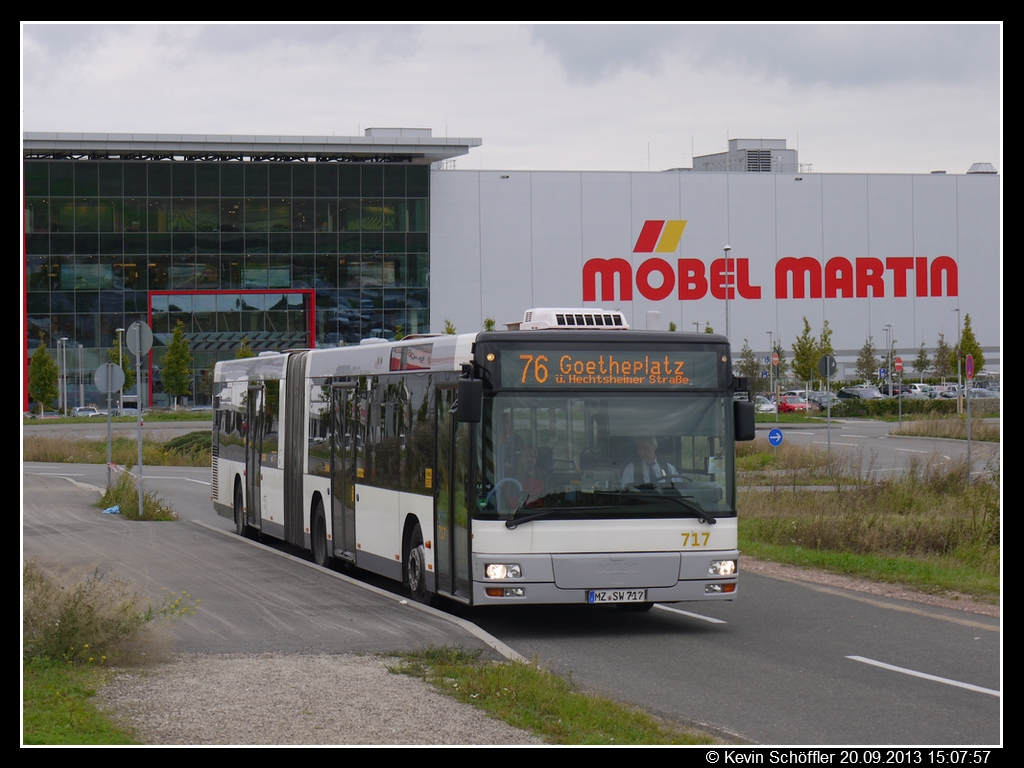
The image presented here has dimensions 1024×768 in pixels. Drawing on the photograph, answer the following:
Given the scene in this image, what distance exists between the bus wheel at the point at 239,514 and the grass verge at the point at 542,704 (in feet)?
39.1

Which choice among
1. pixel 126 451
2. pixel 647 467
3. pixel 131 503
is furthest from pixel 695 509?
pixel 126 451

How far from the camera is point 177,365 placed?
7831 centimetres

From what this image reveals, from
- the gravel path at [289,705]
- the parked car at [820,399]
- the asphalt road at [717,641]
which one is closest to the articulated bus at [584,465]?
the asphalt road at [717,641]

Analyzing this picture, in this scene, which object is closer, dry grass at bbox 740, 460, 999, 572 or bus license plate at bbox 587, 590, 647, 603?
bus license plate at bbox 587, 590, 647, 603

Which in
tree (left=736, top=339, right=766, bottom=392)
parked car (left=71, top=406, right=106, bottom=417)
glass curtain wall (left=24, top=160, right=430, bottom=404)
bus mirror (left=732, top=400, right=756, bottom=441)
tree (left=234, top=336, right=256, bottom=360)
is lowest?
parked car (left=71, top=406, right=106, bottom=417)

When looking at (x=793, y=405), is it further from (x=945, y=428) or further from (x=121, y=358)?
(x=121, y=358)

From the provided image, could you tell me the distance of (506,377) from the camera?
1141 cm

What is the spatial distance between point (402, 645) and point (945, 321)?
290ft

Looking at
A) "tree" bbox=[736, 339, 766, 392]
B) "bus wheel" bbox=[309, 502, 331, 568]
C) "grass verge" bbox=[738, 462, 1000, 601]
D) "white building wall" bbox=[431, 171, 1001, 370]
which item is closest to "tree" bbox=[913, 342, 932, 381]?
"white building wall" bbox=[431, 171, 1001, 370]

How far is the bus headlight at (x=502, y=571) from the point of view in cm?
1116

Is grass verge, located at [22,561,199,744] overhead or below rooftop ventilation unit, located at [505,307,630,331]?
below

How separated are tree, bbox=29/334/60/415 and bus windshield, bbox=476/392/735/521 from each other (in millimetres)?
72305

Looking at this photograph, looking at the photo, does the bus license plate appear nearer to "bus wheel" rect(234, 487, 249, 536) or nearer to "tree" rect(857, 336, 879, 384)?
"bus wheel" rect(234, 487, 249, 536)

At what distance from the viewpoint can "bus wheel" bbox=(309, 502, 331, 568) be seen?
16.6m
